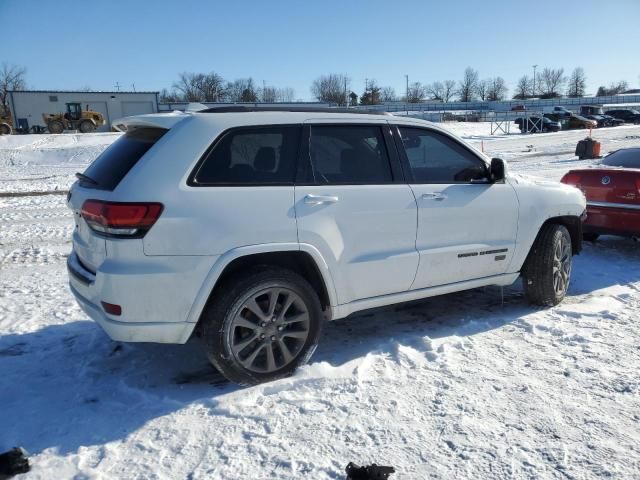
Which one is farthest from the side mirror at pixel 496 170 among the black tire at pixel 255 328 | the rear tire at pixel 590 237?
the rear tire at pixel 590 237

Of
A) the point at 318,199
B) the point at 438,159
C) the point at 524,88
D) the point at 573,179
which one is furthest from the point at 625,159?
the point at 524,88

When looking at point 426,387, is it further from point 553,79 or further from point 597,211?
point 553,79

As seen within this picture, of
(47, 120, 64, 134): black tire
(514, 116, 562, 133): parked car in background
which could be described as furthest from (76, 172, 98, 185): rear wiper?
(47, 120, 64, 134): black tire

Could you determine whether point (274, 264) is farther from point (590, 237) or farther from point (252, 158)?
point (590, 237)

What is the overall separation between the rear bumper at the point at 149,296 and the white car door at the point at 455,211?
1.83 metres

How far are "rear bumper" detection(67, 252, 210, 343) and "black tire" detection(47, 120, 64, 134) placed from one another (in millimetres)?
46017

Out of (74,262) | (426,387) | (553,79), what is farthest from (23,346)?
(553,79)

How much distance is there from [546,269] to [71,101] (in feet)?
201

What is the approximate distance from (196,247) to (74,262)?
1.17m

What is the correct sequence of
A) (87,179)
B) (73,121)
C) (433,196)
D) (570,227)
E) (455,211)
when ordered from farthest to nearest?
(73,121) → (570,227) → (455,211) → (433,196) → (87,179)

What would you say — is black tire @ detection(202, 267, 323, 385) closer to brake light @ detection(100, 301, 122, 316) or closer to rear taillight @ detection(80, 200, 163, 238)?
brake light @ detection(100, 301, 122, 316)

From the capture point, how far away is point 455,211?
423 cm

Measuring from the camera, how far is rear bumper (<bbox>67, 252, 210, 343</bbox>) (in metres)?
3.11

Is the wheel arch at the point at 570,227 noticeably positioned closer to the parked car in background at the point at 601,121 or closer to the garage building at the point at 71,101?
the parked car in background at the point at 601,121
